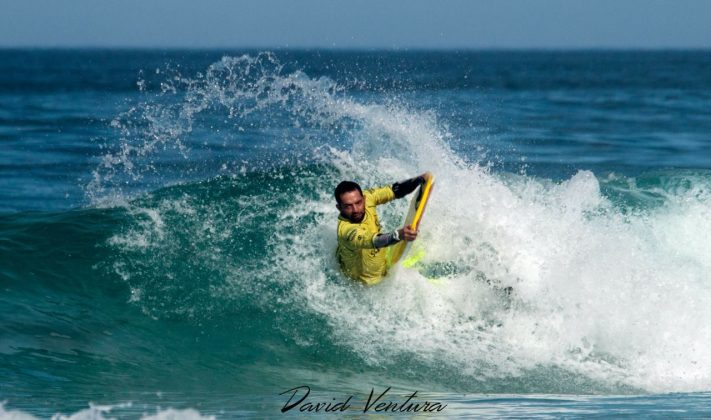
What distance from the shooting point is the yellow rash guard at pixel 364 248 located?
8555 mm

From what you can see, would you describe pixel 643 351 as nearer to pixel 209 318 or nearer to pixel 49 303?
pixel 209 318

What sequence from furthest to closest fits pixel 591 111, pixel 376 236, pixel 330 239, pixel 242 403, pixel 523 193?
1. pixel 591 111
2. pixel 523 193
3. pixel 330 239
4. pixel 376 236
5. pixel 242 403

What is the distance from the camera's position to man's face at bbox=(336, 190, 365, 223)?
27.9ft

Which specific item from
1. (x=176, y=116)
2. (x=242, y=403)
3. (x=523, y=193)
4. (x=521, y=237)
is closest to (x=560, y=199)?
(x=523, y=193)

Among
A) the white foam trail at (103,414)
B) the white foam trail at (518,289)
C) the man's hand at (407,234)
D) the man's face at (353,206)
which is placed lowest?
the white foam trail at (103,414)

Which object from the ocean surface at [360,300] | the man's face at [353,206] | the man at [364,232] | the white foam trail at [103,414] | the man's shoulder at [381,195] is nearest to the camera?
the white foam trail at [103,414]

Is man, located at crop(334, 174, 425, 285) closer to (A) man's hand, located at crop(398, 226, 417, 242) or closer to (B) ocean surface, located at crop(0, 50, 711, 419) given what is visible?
(A) man's hand, located at crop(398, 226, 417, 242)

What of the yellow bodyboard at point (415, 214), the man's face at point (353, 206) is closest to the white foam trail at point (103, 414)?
the man's face at point (353, 206)

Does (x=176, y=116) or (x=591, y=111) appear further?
(x=591, y=111)

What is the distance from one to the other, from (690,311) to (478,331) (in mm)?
2180

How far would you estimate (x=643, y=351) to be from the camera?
8.89 metres
